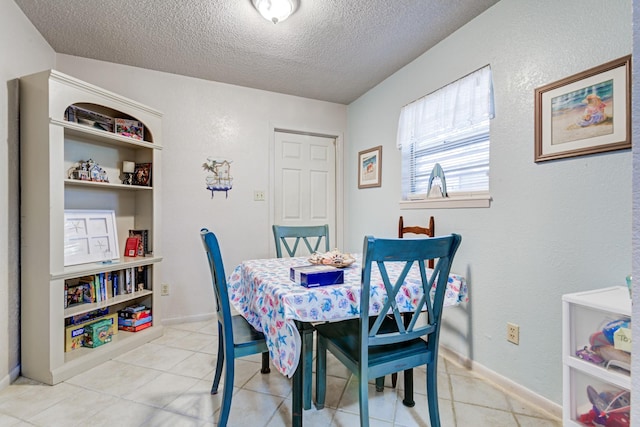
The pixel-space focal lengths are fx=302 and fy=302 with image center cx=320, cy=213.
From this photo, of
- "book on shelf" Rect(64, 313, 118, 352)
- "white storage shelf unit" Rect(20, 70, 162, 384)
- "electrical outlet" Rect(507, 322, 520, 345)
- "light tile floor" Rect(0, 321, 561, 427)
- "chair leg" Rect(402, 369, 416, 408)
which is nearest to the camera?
"light tile floor" Rect(0, 321, 561, 427)

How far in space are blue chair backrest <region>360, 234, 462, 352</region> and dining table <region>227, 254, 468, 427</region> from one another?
8 centimetres

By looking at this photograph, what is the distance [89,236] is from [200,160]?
1.10 metres

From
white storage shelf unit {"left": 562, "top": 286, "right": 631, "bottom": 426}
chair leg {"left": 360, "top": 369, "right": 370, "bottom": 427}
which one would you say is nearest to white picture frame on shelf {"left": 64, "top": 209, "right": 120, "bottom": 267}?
chair leg {"left": 360, "top": 369, "right": 370, "bottom": 427}

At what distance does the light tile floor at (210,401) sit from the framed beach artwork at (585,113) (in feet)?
4.37

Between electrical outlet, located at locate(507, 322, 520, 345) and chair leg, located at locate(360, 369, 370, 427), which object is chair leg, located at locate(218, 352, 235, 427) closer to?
chair leg, located at locate(360, 369, 370, 427)

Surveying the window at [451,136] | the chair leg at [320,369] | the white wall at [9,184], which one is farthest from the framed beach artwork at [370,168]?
the white wall at [9,184]

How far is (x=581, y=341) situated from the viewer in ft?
4.02

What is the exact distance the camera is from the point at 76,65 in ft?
8.13

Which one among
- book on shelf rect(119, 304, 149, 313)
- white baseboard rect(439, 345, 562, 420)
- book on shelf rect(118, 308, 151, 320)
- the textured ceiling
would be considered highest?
the textured ceiling

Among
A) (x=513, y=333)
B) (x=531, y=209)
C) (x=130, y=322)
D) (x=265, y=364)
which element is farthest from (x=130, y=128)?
(x=513, y=333)

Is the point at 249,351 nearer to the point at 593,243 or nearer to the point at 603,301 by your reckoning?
the point at 603,301

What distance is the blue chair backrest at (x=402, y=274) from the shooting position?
43.9 inches

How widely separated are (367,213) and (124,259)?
223 cm

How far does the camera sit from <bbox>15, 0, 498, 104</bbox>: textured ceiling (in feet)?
6.16
